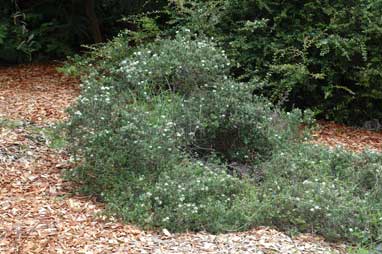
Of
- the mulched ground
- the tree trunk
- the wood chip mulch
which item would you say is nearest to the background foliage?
the tree trunk

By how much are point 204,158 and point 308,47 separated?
2.42 meters

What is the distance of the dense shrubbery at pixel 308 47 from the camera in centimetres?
679

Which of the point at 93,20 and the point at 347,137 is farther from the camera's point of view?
the point at 93,20

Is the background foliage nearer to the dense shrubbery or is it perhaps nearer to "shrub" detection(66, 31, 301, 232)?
the dense shrubbery

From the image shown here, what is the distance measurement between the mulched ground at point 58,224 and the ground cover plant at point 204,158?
15 centimetres

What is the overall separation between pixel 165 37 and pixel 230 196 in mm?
3418

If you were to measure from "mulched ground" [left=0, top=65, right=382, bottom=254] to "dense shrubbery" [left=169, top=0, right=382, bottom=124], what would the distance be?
243 cm

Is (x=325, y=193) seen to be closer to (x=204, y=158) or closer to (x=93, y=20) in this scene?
(x=204, y=158)

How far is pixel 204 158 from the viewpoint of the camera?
17.5ft

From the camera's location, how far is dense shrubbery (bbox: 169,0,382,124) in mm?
6785

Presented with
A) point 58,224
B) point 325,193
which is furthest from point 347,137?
point 58,224

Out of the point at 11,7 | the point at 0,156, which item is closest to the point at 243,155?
the point at 0,156

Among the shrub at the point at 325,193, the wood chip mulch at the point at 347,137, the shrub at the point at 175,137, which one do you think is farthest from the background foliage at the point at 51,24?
the shrub at the point at 325,193

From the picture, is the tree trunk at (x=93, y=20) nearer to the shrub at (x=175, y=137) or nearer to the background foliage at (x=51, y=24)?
the background foliage at (x=51, y=24)
